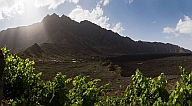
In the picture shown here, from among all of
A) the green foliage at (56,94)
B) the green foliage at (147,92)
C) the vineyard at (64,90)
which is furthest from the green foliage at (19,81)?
the green foliage at (147,92)

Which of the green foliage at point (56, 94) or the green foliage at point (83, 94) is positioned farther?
the green foliage at point (56, 94)

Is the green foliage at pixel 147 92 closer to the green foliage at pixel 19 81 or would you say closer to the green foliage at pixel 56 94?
the green foliage at pixel 56 94

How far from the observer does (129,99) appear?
33.6 feet

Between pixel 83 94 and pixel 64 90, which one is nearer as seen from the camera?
pixel 83 94

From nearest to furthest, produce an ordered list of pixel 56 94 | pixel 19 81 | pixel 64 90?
pixel 56 94
pixel 64 90
pixel 19 81

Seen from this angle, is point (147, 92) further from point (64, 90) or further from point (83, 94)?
point (64, 90)

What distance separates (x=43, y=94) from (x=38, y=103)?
0.44 metres

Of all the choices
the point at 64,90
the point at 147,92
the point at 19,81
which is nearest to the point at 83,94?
the point at 64,90

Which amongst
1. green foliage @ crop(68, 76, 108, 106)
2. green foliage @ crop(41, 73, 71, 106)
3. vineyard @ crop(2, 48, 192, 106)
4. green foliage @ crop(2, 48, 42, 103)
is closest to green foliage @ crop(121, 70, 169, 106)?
vineyard @ crop(2, 48, 192, 106)

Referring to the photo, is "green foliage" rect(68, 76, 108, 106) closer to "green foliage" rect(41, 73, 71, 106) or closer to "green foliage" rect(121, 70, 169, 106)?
"green foliage" rect(41, 73, 71, 106)

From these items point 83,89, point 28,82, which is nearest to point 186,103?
point 83,89

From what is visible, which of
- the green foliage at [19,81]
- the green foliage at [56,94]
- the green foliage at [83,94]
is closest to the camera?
the green foliage at [83,94]

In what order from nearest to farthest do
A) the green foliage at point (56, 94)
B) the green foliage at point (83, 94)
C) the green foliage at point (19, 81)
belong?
the green foliage at point (83, 94), the green foliage at point (56, 94), the green foliage at point (19, 81)

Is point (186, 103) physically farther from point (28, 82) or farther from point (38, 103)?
point (28, 82)
